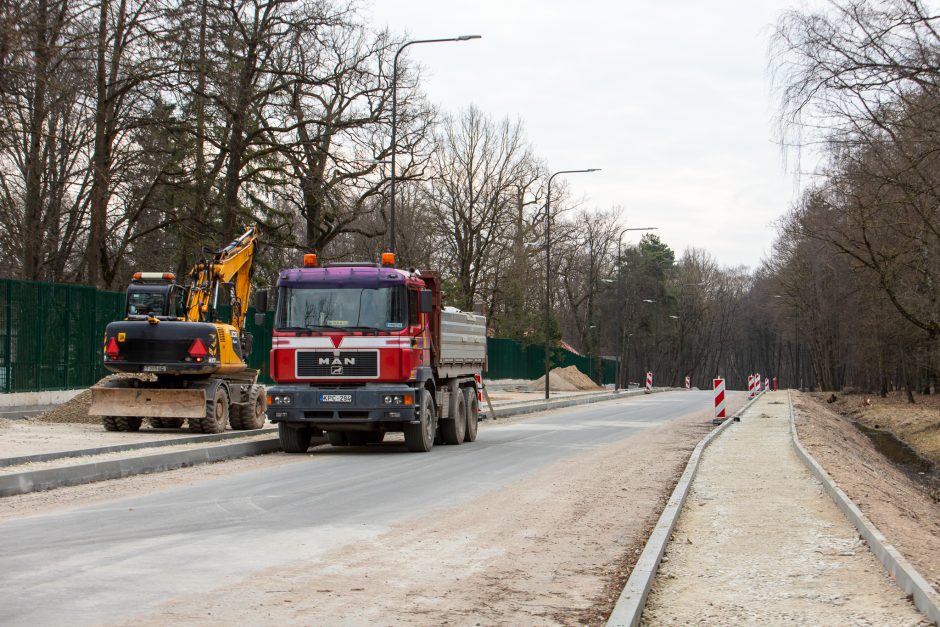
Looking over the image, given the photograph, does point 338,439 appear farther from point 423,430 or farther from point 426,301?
point 426,301

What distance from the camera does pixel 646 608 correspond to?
23.1 feet

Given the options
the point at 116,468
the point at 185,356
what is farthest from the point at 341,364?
the point at 116,468

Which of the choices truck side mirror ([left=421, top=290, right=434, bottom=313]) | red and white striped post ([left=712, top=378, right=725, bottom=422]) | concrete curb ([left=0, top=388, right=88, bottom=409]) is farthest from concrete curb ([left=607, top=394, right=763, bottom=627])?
red and white striped post ([left=712, top=378, right=725, bottom=422])

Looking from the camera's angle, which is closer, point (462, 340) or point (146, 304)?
point (462, 340)

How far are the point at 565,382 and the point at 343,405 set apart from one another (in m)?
49.7

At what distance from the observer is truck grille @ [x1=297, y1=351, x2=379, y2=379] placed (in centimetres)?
1848

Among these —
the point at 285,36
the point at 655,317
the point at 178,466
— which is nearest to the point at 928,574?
the point at 178,466

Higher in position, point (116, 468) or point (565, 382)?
point (565, 382)

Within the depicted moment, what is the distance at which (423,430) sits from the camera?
63.2ft

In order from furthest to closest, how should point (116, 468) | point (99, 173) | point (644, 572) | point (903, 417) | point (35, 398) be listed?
point (903, 417), point (99, 173), point (35, 398), point (116, 468), point (644, 572)

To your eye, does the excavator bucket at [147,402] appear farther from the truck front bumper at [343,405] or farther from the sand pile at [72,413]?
the sand pile at [72,413]

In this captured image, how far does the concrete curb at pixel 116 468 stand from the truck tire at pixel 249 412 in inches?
134

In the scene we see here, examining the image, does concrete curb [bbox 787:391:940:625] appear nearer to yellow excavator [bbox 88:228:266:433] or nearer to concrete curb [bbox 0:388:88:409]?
yellow excavator [bbox 88:228:266:433]

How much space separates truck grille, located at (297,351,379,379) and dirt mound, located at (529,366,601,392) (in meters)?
46.9
